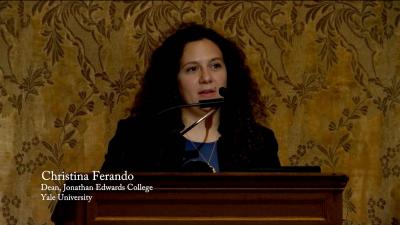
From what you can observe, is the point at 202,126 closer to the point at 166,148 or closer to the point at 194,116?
the point at 194,116

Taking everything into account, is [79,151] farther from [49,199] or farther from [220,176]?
[220,176]

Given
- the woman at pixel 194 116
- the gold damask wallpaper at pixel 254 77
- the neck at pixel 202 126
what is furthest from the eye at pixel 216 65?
the gold damask wallpaper at pixel 254 77

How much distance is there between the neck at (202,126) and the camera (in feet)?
6.63

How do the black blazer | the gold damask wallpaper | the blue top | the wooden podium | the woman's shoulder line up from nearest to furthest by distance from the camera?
the wooden podium → the black blazer → the blue top → the woman's shoulder → the gold damask wallpaper

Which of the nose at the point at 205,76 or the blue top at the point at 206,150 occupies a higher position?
the nose at the point at 205,76

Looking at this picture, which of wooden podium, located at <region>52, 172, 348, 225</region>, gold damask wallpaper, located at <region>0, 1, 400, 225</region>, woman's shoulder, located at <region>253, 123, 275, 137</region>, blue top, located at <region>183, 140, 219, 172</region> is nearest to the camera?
wooden podium, located at <region>52, 172, 348, 225</region>

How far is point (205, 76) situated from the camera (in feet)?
6.74

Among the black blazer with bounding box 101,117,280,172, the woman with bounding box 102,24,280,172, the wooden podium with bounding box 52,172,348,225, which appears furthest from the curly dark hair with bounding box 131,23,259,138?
the wooden podium with bounding box 52,172,348,225

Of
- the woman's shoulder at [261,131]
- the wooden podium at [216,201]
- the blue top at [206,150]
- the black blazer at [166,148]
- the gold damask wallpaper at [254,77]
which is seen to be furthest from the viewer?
the gold damask wallpaper at [254,77]

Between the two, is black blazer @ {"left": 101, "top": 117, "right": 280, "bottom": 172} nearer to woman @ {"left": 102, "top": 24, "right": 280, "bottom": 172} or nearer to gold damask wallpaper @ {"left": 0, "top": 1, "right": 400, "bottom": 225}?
woman @ {"left": 102, "top": 24, "right": 280, "bottom": 172}

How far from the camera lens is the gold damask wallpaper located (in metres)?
2.30

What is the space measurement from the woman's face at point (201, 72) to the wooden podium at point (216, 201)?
0.79 metres

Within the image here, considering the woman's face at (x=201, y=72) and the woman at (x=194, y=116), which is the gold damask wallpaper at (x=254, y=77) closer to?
the woman at (x=194, y=116)

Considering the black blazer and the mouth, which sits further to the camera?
the mouth
